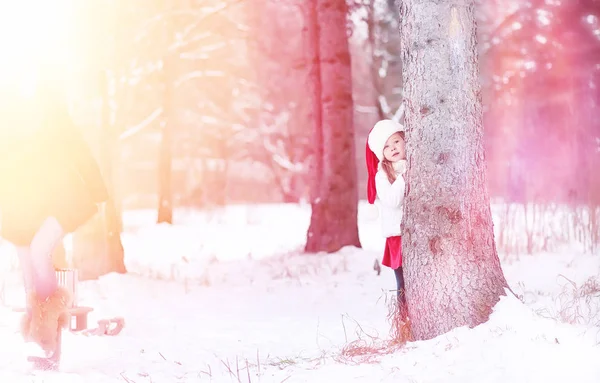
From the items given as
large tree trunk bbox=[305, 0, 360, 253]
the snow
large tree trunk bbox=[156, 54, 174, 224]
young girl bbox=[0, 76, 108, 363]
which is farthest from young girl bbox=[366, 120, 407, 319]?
large tree trunk bbox=[156, 54, 174, 224]

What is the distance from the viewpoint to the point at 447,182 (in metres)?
4.49

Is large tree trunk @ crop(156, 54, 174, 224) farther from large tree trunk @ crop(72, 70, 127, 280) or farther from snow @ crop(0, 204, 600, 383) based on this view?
large tree trunk @ crop(72, 70, 127, 280)

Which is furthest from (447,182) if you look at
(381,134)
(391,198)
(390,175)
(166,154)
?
(166,154)

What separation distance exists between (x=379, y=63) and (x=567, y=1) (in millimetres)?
9005

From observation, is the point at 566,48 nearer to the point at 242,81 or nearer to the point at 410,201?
the point at 242,81

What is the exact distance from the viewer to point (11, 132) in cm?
480

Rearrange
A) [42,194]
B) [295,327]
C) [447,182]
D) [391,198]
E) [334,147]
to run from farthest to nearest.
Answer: [334,147], [295,327], [391,198], [42,194], [447,182]

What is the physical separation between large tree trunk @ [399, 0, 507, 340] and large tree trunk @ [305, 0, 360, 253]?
6.54m

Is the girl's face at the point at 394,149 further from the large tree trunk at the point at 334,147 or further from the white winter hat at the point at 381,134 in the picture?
the large tree trunk at the point at 334,147

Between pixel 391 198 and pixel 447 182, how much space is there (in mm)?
592

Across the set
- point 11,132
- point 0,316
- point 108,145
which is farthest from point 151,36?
point 11,132

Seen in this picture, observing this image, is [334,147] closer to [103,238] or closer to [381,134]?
[103,238]

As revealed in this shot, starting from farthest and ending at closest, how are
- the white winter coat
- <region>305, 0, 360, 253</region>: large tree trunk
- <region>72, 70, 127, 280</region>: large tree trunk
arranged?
<region>305, 0, 360, 253</region>: large tree trunk → <region>72, 70, 127, 280</region>: large tree trunk → the white winter coat

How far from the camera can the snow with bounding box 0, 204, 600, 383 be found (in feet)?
12.8
